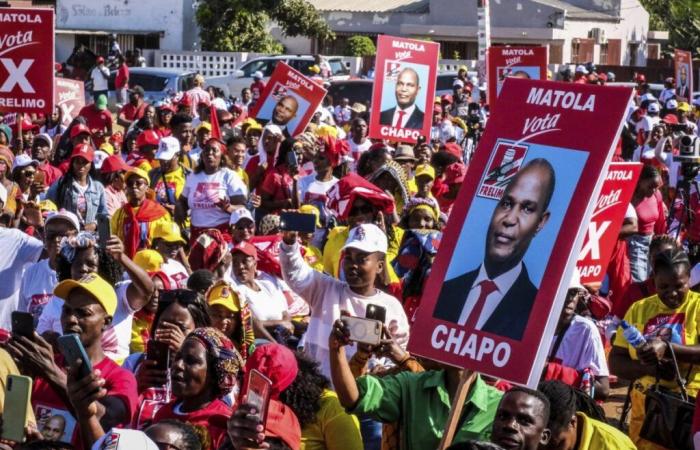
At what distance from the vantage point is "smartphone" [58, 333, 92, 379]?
4.68 metres

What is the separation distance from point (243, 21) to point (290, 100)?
29.9 meters

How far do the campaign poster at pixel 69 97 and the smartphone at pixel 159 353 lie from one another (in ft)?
39.6

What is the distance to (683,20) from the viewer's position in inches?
2192

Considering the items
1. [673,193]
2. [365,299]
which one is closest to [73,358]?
[365,299]

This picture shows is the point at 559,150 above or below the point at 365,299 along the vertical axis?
above

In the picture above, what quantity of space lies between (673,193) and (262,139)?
4473mm

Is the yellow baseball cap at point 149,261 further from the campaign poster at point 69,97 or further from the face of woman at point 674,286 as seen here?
the campaign poster at point 69,97

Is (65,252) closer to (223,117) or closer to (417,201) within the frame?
(417,201)

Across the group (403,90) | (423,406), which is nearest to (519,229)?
(423,406)

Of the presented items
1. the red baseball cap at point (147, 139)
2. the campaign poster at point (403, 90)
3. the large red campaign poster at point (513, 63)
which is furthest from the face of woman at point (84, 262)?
the large red campaign poster at point (513, 63)

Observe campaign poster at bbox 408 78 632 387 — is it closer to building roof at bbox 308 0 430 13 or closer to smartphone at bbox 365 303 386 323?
smartphone at bbox 365 303 386 323

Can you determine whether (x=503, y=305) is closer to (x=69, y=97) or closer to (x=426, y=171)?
(x=426, y=171)

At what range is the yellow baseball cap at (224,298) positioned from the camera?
6.59 meters

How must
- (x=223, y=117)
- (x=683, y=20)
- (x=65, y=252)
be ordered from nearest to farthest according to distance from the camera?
(x=65, y=252) < (x=223, y=117) < (x=683, y=20)
